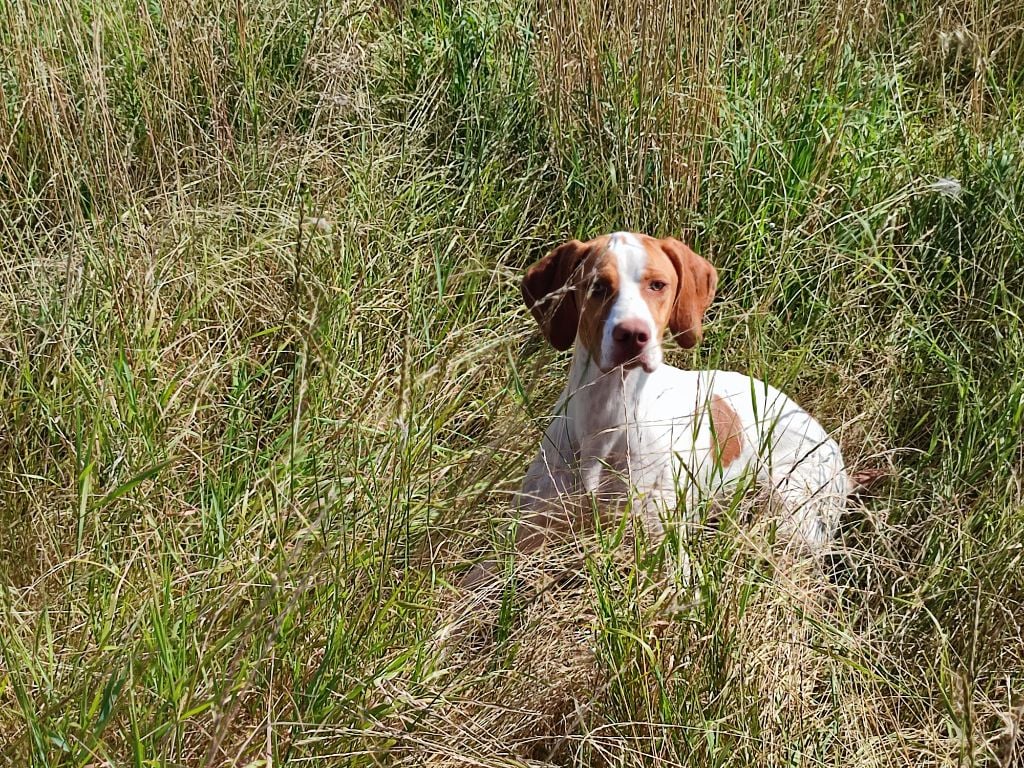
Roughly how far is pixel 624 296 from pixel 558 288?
200 millimetres

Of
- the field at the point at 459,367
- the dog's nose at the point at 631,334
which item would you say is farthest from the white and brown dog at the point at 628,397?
the field at the point at 459,367

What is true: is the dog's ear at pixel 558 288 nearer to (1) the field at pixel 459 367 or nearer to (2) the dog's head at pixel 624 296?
(2) the dog's head at pixel 624 296

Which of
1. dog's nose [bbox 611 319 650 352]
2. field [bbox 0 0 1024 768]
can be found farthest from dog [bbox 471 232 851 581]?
field [bbox 0 0 1024 768]

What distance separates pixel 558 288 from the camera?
8.72 ft

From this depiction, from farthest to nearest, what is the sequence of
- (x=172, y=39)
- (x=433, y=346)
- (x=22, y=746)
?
(x=172, y=39)
(x=433, y=346)
(x=22, y=746)

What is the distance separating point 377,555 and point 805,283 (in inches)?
66.0

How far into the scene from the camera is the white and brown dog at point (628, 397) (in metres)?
2.45

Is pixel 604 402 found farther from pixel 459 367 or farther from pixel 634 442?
pixel 459 367

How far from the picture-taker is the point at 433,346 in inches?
118

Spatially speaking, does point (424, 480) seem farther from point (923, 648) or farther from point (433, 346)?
point (923, 648)

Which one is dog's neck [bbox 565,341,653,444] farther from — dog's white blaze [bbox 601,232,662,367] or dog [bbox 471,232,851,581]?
dog's white blaze [bbox 601,232,662,367]

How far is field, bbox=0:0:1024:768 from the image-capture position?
1.89 m

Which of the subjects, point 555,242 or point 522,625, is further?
point 555,242

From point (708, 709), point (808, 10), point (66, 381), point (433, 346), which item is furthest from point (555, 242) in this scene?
point (708, 709)
